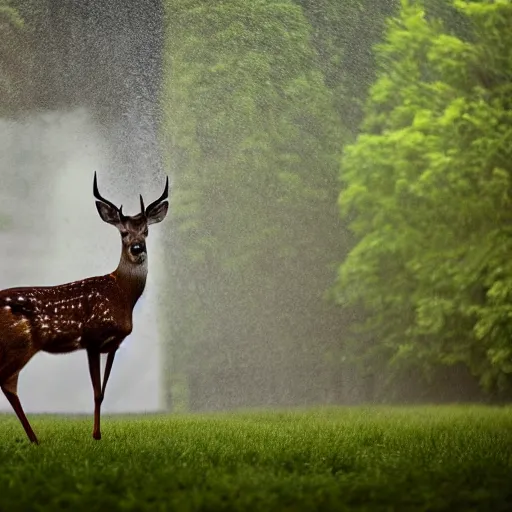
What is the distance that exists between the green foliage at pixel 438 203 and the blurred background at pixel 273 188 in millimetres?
16

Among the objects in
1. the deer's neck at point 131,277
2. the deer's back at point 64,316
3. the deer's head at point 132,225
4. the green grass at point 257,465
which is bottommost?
the green grass at point 257,465

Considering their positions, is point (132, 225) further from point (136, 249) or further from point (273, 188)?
point (273, 188)

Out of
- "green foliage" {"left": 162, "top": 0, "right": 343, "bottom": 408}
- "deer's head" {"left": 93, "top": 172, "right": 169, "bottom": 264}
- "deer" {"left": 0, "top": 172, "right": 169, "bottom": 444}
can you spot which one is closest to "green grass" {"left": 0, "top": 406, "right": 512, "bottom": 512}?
"deer" {"left": 0, "top": 172, "right": 169, "bottom": 444}

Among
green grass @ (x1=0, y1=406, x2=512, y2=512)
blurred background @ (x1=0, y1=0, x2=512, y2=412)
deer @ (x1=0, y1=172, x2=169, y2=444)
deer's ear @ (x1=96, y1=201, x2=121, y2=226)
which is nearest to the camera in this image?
green grass @ (x1=0, y1=406, x2=512, y2=512)

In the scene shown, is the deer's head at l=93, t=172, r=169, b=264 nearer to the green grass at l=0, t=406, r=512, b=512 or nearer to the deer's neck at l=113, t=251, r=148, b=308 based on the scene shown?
the deer's neck at l=113, t=251, r=148, b=308

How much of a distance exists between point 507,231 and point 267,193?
70.5 inches

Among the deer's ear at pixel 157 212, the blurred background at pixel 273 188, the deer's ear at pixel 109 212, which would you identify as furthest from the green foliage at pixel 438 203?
the deer's ear at pixel 109 212

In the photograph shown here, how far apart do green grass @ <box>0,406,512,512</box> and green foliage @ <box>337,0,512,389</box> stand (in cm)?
118

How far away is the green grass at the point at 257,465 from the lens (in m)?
2.94

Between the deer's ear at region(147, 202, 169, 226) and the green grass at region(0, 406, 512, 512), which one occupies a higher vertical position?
the deer's ear at region(147, 202, 169, 226)

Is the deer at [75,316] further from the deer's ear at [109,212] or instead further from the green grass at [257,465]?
the green grass at [257,465]

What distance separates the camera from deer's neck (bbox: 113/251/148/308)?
14.3 feet

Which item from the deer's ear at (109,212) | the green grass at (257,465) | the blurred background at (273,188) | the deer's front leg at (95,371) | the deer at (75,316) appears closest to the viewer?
the green grass at (257,465)

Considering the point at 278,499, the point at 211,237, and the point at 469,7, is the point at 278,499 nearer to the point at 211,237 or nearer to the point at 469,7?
the point at 211,237
